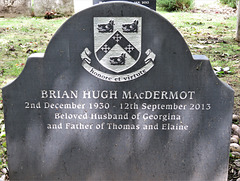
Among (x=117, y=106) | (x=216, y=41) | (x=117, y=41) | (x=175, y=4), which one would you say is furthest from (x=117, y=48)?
(x=175, y=4)

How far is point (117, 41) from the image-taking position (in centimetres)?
221

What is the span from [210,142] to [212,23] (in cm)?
696

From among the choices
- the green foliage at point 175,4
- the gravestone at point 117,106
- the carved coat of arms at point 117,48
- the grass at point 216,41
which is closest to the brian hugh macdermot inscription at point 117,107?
the gravestone at point 117,106

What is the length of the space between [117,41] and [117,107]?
0.47 m

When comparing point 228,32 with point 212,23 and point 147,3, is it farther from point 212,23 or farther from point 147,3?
point 147,3

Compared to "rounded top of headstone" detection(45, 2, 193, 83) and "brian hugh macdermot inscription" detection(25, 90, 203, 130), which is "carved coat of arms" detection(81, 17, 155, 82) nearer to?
"rounded top of headstone" detection(45, 2, 193, 83)

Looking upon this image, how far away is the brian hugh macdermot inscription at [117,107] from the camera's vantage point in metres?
2.30

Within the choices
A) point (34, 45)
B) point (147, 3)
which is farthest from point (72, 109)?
point (147, 3)

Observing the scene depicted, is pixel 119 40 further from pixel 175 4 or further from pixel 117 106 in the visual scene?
pixel 175 4

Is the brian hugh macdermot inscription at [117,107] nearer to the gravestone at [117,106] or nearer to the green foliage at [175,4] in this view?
the gravestone at [117,106]

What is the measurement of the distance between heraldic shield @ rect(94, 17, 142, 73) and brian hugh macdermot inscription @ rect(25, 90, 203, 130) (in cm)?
21

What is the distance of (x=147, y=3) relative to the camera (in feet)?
21.2

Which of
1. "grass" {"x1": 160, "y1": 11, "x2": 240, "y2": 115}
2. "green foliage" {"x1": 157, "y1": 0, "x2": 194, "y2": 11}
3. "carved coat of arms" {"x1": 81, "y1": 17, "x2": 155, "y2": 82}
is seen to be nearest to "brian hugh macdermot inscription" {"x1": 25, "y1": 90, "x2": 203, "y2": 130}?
"carved coat of arms" {"x1": 81, "y1": 17, "x2": 155, "y2": 82}

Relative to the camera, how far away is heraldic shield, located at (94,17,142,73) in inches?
85.6
